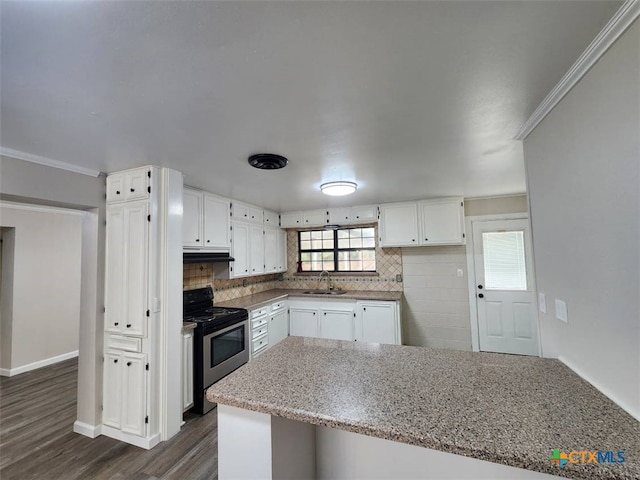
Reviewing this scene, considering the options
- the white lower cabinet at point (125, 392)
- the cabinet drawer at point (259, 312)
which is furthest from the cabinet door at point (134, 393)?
the cabinet drawer at point (259, 312)

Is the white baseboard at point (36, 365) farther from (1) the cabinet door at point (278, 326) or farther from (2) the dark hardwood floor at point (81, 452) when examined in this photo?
(1) the cabinet door at point (278, 326)

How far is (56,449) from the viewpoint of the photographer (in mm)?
2203

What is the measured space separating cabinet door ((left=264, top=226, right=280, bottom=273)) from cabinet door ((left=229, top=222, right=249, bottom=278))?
49 cm

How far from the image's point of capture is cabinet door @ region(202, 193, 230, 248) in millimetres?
3125

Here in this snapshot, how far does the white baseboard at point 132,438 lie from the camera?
2.18m

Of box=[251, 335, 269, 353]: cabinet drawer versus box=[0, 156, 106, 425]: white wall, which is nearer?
box=[0, 156, 106, 425]: white wall

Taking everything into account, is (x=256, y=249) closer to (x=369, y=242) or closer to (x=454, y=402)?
(x=369, y=242)

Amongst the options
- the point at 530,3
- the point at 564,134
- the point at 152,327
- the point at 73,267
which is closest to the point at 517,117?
the point at 564,134

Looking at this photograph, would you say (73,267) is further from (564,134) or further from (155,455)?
(564,134)

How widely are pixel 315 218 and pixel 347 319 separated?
166cm

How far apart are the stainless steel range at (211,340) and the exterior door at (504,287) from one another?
10.6 feet

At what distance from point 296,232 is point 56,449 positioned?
373 centimetres

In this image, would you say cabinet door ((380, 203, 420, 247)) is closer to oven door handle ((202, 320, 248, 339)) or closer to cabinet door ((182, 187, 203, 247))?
oven door handle ((202, 320, 248, 339))

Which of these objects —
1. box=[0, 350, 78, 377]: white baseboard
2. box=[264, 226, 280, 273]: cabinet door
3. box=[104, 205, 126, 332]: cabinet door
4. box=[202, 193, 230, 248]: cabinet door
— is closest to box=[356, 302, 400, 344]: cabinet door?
box=[264, 226, 280, 273]: cabinet door
